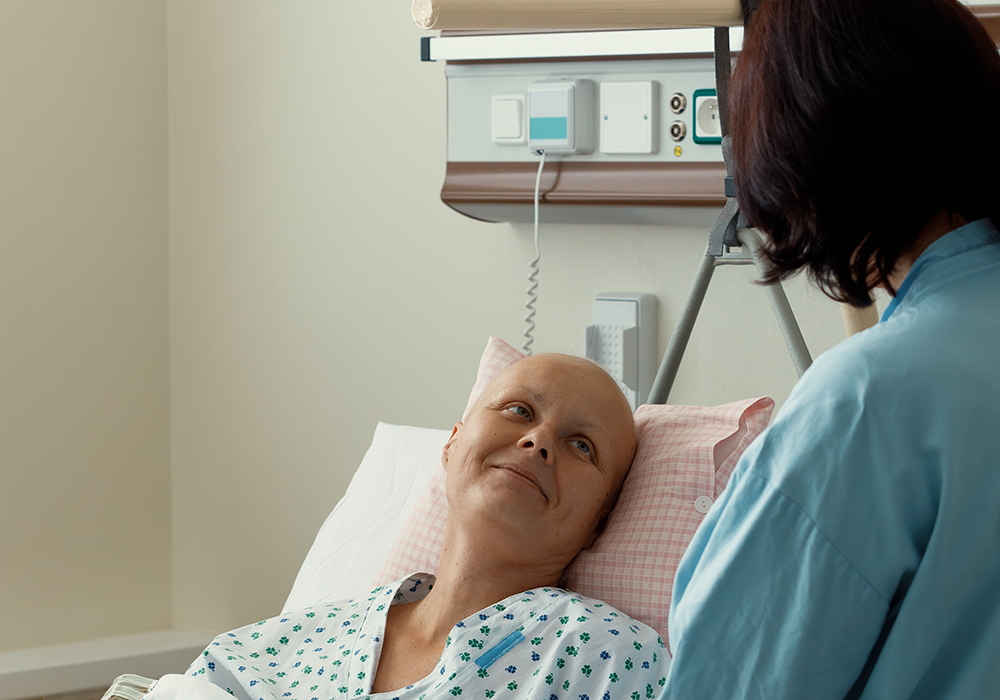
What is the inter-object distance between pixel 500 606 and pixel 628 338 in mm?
773

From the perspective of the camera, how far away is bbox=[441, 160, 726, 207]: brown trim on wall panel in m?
1.87

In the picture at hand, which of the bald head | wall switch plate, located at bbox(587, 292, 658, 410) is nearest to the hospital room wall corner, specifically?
wall switch plate, located at bbox(587, 292, 658, 410)

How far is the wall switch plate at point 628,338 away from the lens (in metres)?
2.01

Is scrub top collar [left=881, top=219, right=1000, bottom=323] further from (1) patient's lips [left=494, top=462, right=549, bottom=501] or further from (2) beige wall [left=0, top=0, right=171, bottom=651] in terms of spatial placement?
(2) beige wall [left=0, top=0, right=171, bottom=651]

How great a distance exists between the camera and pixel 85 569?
2.65m

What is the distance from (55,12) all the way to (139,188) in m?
0.44

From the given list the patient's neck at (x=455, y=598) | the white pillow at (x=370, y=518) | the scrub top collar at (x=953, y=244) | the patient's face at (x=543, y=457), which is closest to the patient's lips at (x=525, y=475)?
the patient's face at (x=543, y=457)

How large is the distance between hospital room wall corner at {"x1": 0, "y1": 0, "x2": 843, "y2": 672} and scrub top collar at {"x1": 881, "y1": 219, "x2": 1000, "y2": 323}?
1.33 m

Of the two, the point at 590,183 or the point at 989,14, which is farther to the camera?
the point at 590,183

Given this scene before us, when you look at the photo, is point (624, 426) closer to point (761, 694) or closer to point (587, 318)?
point (587, 318)

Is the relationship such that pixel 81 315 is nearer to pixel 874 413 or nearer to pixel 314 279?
pixel 314 279

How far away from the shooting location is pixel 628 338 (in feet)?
6.61

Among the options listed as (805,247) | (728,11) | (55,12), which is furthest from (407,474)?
(55,12)

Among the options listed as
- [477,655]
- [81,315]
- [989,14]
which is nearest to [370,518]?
[477,655]
